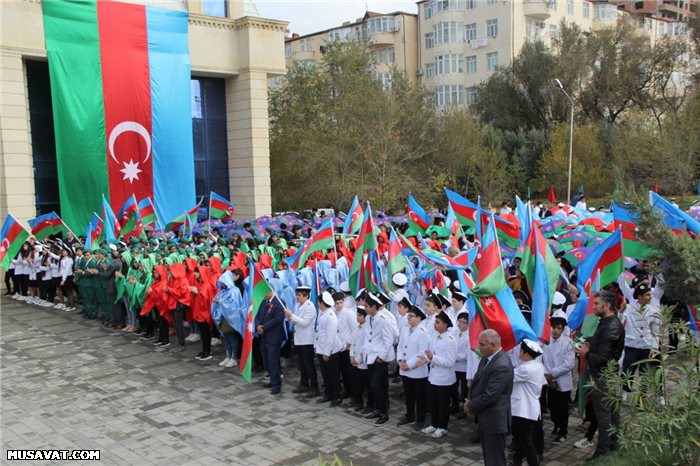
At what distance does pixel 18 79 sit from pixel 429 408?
59.2 ft

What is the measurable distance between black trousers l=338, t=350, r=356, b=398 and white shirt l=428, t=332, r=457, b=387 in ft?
5.53

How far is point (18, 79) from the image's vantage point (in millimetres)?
20438

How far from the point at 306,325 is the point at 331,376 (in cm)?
84

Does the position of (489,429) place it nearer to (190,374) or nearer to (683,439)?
(683,439)

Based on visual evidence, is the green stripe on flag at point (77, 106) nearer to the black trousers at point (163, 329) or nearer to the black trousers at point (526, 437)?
the black trousers at point (163, 329)

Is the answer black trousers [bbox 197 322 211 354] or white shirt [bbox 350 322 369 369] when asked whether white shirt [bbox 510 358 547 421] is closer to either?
white shirt [bbox 350 322 369 369]

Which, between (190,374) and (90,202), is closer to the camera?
(190,374)

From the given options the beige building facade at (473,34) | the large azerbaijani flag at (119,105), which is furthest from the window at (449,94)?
the large azerbaijani flag at (119,105)

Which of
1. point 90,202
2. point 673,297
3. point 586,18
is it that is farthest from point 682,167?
point 586,18

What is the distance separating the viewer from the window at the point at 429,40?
5781 cm

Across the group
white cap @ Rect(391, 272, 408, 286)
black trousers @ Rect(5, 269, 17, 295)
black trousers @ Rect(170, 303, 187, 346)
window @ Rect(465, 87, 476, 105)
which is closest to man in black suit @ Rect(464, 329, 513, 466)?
white cap @ Rect(391, 272, 408, 286)

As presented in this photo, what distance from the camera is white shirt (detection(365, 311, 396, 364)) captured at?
8.60 metres

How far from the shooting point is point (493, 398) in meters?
6.27

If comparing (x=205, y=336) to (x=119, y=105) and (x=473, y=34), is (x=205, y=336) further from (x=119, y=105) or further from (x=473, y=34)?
(x=473, y=34)
